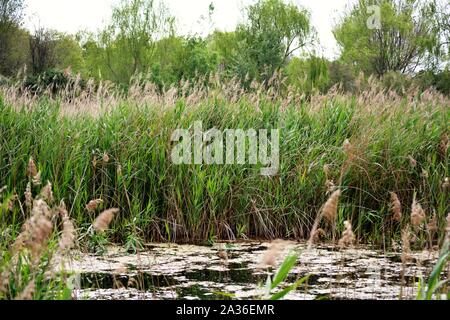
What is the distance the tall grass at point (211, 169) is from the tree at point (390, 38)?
69.8ft

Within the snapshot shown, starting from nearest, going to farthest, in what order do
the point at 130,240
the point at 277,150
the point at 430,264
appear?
the point at 430,264, the point at 130,240, the point at 277,150

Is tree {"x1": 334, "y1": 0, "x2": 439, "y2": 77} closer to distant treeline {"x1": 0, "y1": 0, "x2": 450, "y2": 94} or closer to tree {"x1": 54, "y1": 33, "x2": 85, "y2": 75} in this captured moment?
distant treeline {"x1": 0, "y1": 0, "x2": 450, "y2": 94}

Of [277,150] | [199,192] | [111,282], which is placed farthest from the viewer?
[277,150]

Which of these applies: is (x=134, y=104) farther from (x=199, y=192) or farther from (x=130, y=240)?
(x=130, y=240)

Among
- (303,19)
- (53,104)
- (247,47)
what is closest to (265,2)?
(303,19)

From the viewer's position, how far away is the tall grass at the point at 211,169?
6.11m

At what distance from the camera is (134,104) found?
6.80m

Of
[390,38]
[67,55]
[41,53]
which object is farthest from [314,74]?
[67,55]

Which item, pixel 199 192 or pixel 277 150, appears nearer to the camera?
pixel 199 192

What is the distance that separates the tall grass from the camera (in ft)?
20.0

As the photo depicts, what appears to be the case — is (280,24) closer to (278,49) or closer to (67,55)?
(278,49)

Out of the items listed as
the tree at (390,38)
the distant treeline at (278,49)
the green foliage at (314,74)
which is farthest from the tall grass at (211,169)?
the tree at (390,38)

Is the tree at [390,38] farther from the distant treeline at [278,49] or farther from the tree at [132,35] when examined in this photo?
the tree at [132,35]

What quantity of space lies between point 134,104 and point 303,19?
28009 millimetres
